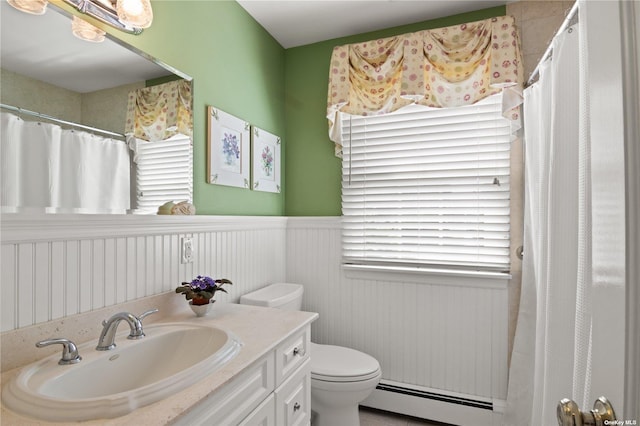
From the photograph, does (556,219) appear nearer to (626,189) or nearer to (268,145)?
(626,189)

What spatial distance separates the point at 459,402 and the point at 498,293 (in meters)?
0.72

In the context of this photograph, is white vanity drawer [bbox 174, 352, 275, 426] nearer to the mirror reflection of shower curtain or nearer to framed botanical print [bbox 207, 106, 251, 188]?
the mirror reflection of shower curtain

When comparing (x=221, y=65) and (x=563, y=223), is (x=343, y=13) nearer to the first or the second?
(x=221, y=65)

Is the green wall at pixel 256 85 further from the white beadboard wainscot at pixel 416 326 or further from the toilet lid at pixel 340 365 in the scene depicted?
the toilet lid at pixel 340 365

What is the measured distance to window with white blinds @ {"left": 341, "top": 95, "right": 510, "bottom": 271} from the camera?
6.74 ft

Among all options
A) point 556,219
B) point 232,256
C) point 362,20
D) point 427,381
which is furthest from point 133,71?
point 427,381

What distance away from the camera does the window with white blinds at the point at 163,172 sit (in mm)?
1371

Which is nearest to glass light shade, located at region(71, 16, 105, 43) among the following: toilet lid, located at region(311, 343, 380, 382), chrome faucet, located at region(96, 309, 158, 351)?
chrome faucet, located at region(96, 309, 158, 351)

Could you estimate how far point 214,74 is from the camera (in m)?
1.86

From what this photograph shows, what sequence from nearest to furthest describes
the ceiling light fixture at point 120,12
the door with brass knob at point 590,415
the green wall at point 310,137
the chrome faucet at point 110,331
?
the door with brass knob at point 590,415 → the chrome faucet at point 110,331 → the ceiling light fixture at point 120,12 → the green wall at point 310,137

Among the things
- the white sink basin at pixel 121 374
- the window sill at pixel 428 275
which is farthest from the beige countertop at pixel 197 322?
the window sill at pixel 428 275

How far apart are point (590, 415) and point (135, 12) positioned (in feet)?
5.62

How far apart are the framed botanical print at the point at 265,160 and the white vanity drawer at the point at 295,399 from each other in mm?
1199

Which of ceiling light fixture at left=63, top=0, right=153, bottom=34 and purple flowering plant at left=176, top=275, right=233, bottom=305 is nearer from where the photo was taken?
ceiling light fixture at left=63, top=0, right=153, bottom=34
